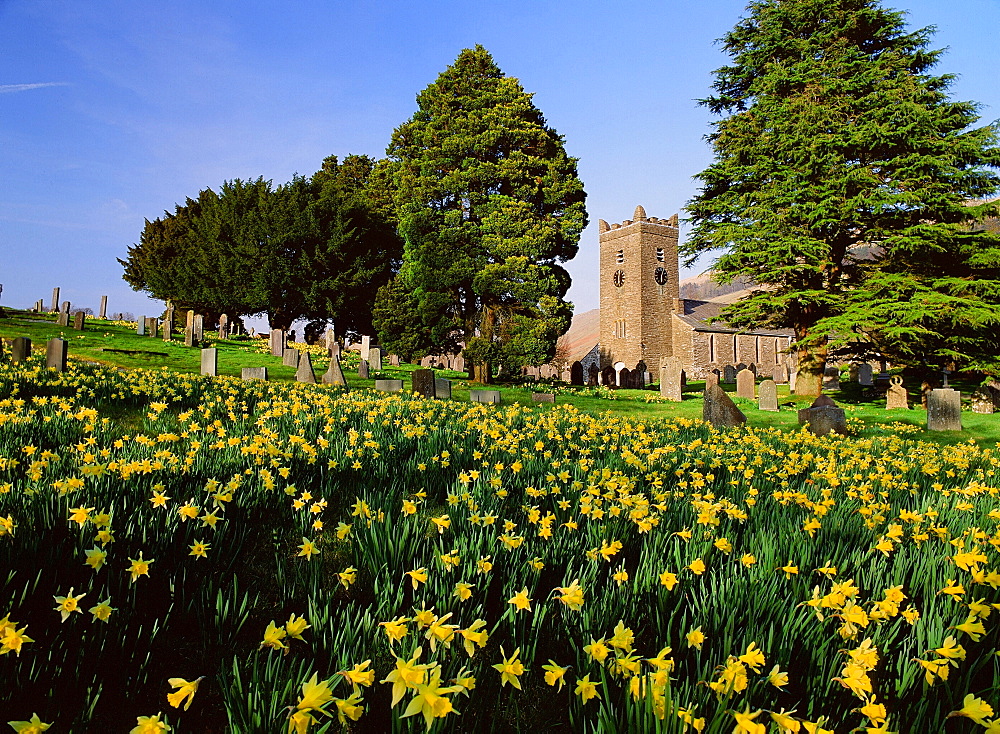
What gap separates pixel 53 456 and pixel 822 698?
146 inches

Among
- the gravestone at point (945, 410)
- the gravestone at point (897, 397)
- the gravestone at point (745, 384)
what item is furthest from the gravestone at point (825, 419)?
the gravestone at point (897, 397)

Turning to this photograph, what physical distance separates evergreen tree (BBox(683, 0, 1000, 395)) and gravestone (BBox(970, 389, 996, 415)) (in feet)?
3.62

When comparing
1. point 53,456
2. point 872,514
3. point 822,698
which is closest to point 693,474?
point 872,514

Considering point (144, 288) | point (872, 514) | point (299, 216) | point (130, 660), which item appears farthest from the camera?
point (144, 288)

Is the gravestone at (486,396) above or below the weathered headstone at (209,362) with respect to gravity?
below

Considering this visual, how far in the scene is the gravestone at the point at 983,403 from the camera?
60.4 ft

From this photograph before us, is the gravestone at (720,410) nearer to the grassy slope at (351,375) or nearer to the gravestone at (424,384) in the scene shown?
the grassy slope at (351,375)

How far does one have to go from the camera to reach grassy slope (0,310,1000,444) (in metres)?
13.7

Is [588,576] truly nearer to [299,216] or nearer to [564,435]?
[564,435]

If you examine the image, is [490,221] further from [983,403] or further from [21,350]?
[983,403]

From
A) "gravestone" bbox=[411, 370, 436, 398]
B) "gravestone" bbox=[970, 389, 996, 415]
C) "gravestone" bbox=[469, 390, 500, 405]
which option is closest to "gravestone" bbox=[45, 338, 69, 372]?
"gravestone" bbox=[411, 370, 436, 398]

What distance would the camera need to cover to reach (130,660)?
1.69 meters

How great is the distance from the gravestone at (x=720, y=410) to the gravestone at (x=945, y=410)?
4.45 metres

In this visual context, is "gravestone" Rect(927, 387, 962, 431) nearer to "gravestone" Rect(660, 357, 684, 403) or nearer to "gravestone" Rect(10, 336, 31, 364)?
"gravestone" Rect(660, 357, 684, 403)
